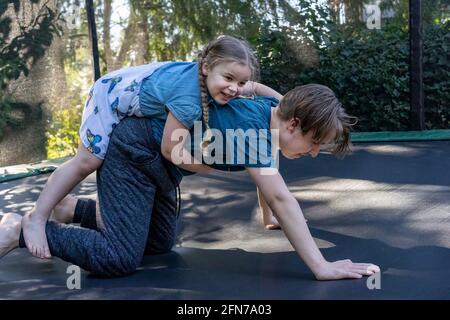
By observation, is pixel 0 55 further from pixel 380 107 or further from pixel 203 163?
pixel 203 163

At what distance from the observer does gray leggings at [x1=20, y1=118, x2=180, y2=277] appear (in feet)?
6.01

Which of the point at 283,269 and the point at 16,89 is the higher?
the point at 16,89

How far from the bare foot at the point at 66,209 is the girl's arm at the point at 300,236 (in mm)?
657

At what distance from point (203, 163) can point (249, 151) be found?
173 mm

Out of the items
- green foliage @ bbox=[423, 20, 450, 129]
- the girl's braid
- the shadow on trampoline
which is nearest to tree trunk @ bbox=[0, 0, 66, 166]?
green foliage @ bbox=[423, 20, 450, 129]

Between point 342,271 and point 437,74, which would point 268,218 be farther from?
point 437,74

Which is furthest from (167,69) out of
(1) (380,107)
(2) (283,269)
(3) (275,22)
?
(3) (275,22)

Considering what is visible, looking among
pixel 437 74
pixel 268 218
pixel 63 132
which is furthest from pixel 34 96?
pixel 268 218

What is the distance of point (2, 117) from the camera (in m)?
4.52

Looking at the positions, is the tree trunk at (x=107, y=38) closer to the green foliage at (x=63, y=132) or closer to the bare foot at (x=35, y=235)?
the green foliage at (x=63, y=132)

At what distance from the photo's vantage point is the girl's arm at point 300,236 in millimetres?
1669

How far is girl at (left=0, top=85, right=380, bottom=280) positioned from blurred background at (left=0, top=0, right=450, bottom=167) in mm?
2344

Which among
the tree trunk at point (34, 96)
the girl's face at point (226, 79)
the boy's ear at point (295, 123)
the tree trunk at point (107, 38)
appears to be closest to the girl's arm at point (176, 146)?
the girl's face at point (226, 79)

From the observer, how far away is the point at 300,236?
1700mm
